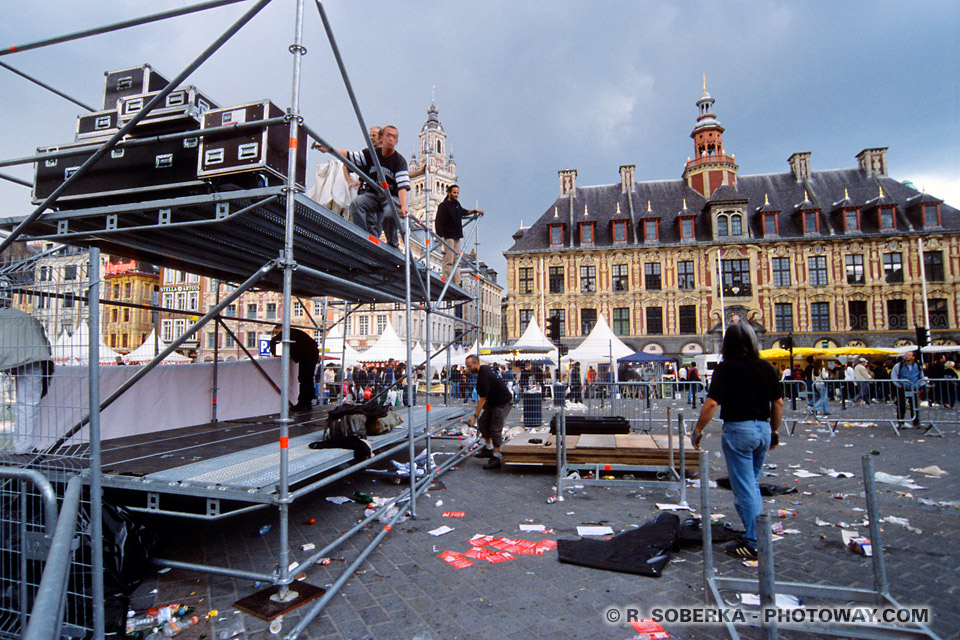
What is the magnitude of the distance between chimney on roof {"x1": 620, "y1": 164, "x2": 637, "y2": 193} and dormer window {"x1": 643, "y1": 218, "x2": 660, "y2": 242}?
197 inches

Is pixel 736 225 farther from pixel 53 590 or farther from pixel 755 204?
pixel 53 590

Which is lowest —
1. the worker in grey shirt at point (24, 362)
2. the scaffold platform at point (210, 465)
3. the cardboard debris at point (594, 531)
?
the cardboard debris at point (594, 531)

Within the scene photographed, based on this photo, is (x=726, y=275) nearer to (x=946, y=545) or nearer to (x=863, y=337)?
(x=863, y=337)

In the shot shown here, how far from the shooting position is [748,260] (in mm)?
38781

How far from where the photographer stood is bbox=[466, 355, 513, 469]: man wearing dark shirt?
9117mm

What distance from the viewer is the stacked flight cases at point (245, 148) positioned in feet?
14.0

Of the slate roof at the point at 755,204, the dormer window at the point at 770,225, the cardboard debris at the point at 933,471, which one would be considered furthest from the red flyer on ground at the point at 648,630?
the dormer window at the point at 770,225

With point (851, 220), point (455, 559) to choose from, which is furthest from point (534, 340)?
point (851, 220)

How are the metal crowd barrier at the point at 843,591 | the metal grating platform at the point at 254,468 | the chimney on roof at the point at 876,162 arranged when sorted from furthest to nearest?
1. the chimney on roof at the point at 876,162
2. the metal grating platform at the point at 254,468
3. the metal crowd barrier at the point at 843,591

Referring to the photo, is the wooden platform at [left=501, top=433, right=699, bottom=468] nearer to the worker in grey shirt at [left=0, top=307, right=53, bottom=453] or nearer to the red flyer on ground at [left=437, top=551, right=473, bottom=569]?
the red flyer on ground at [left=437, top=551, right=473, bottom=569]

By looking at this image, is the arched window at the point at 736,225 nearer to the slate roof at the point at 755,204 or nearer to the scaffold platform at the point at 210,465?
the slate roof at the point at 755,204

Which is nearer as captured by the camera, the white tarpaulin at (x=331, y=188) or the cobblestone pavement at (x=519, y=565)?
the cobblestone pavement at (x=519, y=565)

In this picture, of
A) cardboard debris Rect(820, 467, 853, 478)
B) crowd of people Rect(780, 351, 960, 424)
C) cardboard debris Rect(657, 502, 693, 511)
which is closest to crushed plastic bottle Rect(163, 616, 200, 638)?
cardboard debris Rect(657, 502, 693, 511)

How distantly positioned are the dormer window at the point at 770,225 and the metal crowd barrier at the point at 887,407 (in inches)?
972
